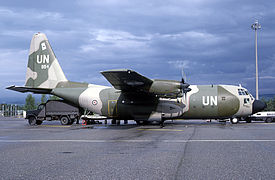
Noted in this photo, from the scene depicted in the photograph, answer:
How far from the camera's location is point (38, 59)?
2642 cm

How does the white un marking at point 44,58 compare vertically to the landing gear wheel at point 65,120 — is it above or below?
above

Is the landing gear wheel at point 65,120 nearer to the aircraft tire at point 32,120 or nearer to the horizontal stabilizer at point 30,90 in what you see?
the horizontal stabilizer at point 30,90

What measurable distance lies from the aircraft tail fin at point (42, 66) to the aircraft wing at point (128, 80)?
29.0 ft

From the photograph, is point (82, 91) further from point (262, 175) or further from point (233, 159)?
point (262, 175)

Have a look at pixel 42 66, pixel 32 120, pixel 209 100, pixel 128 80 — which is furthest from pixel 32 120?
pixel 209 100

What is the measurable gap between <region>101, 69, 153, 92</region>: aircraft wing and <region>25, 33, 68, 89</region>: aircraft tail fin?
29.0ft

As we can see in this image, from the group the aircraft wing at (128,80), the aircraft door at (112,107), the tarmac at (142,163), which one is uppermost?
the aircraft wing at (128,80)

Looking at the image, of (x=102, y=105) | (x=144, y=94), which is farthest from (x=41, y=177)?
(x=102, y=105)

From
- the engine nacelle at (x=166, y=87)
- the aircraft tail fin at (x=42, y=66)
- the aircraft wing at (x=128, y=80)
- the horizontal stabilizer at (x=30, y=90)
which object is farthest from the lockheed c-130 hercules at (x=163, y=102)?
the aircraft tail fin at (x=42, y=66)

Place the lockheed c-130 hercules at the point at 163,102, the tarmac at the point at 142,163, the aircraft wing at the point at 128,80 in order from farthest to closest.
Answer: the lockheed c-130 hercules at the point at 163,102, the aircraft wing at the point at 128,80, the tarmac at the point at 142,163

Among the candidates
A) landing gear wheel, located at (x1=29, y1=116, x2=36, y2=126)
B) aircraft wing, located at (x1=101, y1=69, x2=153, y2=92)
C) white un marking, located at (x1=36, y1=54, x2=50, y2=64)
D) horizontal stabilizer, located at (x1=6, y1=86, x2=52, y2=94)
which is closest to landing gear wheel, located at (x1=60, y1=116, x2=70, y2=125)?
horizontal stabilizer, located at (x1=6, y1=86, x2=52, y2=94)

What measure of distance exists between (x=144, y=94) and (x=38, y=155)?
1359 centimetres

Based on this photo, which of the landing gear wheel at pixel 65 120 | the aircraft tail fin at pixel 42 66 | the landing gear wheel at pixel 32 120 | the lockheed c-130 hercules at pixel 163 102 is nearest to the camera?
the lockheed c-130 hercules at pixel 163 102

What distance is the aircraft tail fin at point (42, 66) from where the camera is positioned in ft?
85.4
